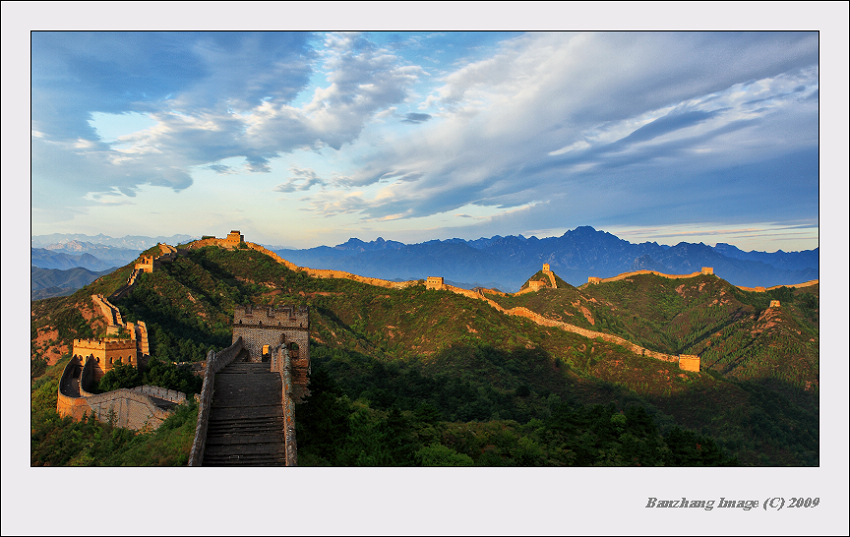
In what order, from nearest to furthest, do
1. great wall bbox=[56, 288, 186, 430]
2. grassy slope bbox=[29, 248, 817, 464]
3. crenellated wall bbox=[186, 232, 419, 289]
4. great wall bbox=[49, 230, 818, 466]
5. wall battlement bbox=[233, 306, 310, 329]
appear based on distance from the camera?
great wall bbox=[49, 230, 818, 466], wall battlement bbox=[233, 306, 310, 329], great wall bbox=[56, 288, 186, 430], grassy slope bbox=[29, 248, 817, 464], crenellated wall bbox=[186, 232, 419, 289]

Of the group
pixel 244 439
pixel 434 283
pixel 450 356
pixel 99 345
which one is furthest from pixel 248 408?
pixel 434 283

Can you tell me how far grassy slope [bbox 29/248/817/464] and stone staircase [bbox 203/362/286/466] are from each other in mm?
12255

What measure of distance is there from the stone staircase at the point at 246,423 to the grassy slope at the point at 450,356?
40.2ft

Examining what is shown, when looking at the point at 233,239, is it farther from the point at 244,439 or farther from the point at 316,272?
the point at 244,439

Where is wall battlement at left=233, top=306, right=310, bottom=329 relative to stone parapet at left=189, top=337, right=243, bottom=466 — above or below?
above

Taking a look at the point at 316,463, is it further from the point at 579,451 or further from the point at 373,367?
the point at 373,367

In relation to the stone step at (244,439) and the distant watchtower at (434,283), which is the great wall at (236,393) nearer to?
the stone step at (244,439)

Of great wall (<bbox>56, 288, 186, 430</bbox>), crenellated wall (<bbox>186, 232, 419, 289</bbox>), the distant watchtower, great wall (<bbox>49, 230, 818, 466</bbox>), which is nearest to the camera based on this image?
great wall (<bbox>49, 230, 818, 466</bbox>)

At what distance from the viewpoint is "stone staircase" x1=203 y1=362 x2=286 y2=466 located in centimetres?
980

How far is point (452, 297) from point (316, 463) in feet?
165

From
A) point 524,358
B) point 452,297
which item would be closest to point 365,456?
point 524,358

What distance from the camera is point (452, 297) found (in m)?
61.3

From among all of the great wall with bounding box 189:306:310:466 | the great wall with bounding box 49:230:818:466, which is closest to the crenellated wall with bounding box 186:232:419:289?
the great wall with bounding box 49:230:818:466

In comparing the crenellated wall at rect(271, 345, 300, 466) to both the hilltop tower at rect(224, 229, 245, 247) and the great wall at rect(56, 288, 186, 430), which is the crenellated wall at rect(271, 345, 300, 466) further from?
the hilltop tower at rect(224, 229, 245, 247)
